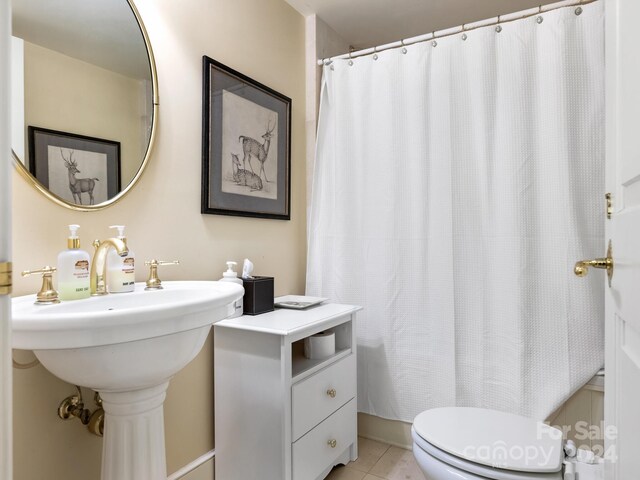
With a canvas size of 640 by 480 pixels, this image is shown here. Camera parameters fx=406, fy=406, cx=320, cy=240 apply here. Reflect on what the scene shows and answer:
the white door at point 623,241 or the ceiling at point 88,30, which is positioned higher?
the ceiling at point 88,30

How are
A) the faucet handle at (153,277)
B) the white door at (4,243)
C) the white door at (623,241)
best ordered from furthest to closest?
the faucet handle at (153,277) < the white door at (623,241) < the white door at (4,243)

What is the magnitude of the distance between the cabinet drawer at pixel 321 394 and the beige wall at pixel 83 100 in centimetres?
96

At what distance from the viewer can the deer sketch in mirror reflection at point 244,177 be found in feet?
5.82

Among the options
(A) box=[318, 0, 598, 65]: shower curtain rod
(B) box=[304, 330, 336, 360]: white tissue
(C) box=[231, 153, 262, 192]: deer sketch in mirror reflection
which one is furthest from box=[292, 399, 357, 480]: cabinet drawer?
(A) box=[318, 0, 598, 65]: shower curtain rod

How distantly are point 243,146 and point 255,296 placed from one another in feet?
2.22

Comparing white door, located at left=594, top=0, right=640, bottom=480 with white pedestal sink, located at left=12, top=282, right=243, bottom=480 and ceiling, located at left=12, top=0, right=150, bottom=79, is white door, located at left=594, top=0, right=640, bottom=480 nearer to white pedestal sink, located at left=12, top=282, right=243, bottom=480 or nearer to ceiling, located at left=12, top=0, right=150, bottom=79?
white pedestal sink, located at left=12, top=282, right=243, bottom=480

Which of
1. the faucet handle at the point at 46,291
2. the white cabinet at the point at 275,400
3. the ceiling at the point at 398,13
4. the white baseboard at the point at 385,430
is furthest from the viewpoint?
the ceiling at the point at 398,13

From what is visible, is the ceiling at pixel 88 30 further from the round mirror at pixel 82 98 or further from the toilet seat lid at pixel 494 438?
the toilet seat lid at pixel 494 438

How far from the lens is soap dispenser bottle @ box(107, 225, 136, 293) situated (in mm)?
1191

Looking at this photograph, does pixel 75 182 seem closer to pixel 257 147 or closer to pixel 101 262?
pixel 101 262

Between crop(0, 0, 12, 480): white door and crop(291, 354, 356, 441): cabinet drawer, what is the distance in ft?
3.32

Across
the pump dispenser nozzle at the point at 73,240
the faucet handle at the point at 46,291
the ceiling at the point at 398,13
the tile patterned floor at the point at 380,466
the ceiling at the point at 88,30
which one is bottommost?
the tile patterned floor at the point at 380,466

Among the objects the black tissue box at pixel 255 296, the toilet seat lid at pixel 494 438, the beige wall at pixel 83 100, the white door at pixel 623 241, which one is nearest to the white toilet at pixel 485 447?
the toilet seat lid at pixel 494 438

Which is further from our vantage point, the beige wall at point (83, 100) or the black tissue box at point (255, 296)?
the black tissue box at point (255, 296)
